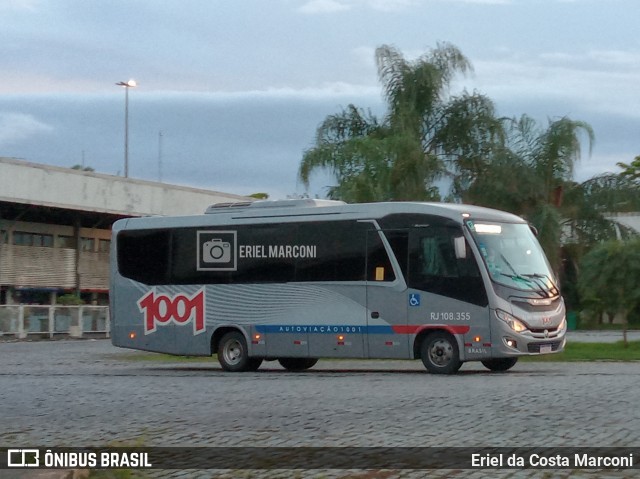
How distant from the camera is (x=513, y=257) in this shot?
24.6 meters

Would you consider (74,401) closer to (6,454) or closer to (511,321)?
(6,454)

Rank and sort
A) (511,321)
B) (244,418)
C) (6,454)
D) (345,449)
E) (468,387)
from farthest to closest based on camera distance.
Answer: (511,321)
(468,387)
(244,418)
(345,449)
(6,454)

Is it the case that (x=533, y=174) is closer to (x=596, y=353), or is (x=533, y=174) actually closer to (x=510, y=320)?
(x=596, y=353)

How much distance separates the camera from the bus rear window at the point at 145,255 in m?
28.4

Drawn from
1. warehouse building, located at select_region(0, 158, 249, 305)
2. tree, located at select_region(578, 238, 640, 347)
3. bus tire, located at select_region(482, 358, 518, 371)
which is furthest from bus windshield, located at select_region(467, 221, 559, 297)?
warehouse building, located at select_region(0, 158, 249, 305)

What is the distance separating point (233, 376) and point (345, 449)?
13.9 m

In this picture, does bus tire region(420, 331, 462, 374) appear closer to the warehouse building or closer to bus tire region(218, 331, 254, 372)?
bus tire region(218, 331, 254, 372)

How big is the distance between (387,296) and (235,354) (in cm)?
400

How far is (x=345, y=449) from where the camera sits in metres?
11.0

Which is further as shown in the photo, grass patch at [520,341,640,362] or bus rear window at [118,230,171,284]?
grass patch at [520,341,640,362]

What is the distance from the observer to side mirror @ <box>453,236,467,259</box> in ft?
78.9

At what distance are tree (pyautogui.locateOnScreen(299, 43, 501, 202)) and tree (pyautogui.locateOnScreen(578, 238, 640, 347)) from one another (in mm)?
8406

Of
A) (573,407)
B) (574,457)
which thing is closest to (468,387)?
(573,407)

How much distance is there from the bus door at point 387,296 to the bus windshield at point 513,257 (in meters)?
1.61
